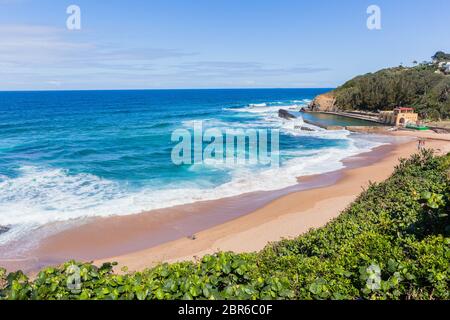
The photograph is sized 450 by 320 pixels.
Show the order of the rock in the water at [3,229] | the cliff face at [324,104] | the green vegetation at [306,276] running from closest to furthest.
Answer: the green vegetation at [306,276] < the rock in the water at [3,229] < the cliff face at [324,104]

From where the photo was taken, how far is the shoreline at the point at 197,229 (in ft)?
44.5

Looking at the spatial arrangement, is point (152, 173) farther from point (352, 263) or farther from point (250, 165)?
point (352, 263)

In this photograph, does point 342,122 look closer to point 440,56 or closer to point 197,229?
point 197,229

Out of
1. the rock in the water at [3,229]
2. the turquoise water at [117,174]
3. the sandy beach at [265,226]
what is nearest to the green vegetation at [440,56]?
the turquoise water at [117,174]

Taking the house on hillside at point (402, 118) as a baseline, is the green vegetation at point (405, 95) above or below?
above

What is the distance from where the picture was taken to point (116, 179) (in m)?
24.4

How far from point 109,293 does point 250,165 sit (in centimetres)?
2389

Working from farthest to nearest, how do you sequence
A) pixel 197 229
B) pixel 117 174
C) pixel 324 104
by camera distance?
pixel 324 104 < pixel 117 174 < pixel 197 229

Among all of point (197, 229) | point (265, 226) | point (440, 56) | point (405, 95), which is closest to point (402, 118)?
point (405, 95)

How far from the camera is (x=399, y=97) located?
6544 centimetres

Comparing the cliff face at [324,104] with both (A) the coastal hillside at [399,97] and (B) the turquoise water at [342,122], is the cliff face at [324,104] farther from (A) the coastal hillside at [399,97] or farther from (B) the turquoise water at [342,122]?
(B) the turquoise water at [342,122]

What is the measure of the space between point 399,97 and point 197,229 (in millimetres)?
61733

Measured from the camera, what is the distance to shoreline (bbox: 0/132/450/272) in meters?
13.6

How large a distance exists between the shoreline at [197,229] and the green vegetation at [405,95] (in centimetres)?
4315
